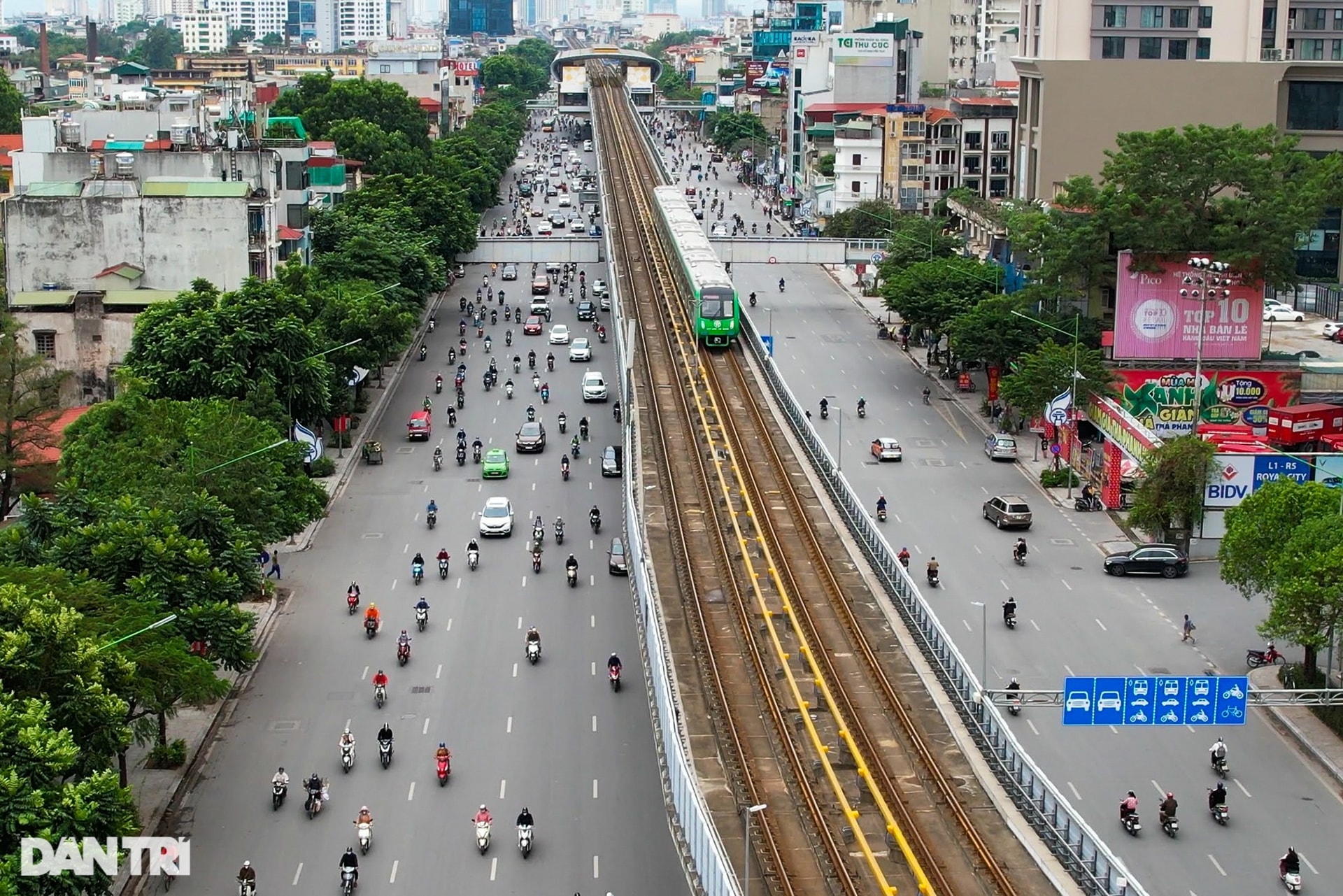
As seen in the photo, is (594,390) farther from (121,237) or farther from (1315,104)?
(1315,104)

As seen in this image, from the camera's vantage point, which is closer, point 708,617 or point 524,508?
point 708,617

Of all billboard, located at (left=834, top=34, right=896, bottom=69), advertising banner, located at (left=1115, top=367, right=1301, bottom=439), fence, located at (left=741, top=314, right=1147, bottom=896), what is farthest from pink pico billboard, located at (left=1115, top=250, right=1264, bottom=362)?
billboard, located at (left=834, top=34, right=896, bottom=69)

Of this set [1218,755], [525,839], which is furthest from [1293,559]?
[525,839]

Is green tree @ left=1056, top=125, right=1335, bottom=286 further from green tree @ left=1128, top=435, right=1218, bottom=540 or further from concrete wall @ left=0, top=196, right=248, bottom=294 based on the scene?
concrete wall @ left=0, top=196, right=248, bottom=294

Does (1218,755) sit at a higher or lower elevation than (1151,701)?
lower

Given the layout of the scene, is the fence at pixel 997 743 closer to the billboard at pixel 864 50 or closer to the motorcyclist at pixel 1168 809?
the motorcyclist at pixel 1168 809

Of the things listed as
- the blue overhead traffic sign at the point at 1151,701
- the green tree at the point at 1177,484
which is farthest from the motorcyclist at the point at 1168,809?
the green tree at the point at 1177,484

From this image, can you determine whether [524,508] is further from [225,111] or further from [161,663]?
[225,111]

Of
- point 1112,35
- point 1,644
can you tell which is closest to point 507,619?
point 1,644
